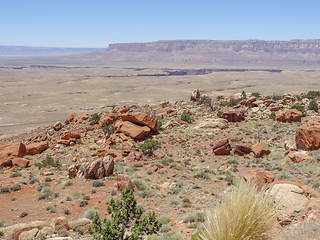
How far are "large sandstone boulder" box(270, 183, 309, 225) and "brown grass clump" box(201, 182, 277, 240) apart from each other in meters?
1.97

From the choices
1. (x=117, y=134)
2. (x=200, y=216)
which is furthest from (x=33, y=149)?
(x=200, y=216)

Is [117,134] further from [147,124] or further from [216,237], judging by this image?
[216,237]

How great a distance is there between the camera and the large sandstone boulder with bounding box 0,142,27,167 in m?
18.0

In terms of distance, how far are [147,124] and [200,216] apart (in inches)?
585

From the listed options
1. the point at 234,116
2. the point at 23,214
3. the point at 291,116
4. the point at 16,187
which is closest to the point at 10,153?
the point at 16,187

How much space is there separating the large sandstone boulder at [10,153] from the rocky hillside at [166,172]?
8 cm

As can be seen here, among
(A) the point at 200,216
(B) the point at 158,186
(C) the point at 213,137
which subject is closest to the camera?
(A) the point at 200,216

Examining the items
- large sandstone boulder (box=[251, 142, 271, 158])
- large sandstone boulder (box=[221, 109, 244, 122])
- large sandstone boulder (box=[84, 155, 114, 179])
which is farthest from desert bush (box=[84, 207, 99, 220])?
large sandstone boulder (box=[221, 109, 244, 122])

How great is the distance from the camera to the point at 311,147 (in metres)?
14.9

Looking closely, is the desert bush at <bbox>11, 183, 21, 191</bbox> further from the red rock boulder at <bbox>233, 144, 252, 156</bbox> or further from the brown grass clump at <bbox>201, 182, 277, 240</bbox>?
the red rock boulder at <bbox>233, 144, 252, 156</bbox>

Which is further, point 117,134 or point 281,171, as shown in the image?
point 117,134

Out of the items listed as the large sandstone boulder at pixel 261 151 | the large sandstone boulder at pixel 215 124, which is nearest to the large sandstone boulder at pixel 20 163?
the large sandstone boulder at pixel 215 124

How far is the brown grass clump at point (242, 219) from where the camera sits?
14.5ft

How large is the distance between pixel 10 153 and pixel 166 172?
527 inches
